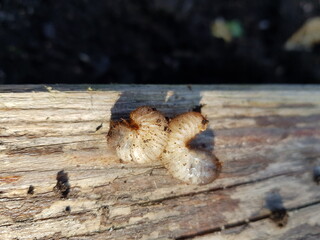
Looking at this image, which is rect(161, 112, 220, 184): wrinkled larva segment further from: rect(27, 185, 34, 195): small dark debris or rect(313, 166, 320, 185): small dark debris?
rect(313, 166, 320, 185): small dark debris

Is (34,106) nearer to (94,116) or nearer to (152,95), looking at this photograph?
(94,116)

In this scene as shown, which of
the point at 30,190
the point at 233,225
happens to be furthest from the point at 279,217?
the point at 30,190

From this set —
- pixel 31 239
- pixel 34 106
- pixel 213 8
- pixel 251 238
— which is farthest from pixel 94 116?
pixel 213 8

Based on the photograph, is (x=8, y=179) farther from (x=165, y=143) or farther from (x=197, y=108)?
(x=197, y=108)

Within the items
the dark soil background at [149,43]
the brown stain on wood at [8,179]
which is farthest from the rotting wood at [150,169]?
the dark soil background at [149,43]

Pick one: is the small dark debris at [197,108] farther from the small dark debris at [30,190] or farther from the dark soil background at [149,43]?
the dark soil background at [149,43]
